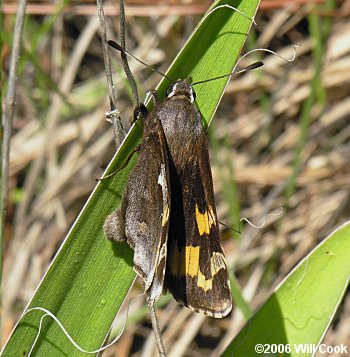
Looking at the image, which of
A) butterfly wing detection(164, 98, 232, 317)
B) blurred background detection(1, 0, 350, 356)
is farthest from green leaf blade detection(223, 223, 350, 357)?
blurred background detection(1, 0, 350, 356)

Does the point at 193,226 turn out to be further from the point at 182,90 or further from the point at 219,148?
the point at 219,148

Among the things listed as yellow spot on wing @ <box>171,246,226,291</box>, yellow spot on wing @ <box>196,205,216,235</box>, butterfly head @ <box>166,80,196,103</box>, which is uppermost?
butterfly head @ <box>166,80,196,103</box>

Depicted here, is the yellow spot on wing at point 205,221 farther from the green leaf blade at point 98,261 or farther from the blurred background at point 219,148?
the blurred background at point 219,148

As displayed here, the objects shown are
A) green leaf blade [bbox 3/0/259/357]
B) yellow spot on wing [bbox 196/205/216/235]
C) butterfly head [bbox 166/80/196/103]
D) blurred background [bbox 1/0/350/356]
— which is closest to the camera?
green leaf blade [bbox 3/0/259/357]

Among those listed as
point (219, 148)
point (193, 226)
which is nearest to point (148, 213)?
point (193, 226)

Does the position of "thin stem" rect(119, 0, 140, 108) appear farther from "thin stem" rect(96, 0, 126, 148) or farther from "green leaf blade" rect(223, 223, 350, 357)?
"green leaf blade" rect(223, 223, 350, 357)

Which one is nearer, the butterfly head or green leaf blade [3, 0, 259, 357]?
green leaf blade [3, 0, 259, 357]
